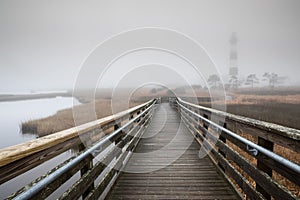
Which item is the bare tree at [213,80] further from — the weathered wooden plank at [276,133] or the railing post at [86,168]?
the railing post at [86,168]

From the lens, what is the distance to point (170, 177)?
12.2ft

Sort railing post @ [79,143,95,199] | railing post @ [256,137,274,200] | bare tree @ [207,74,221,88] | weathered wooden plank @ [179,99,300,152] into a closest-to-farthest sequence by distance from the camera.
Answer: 1. weathered wooden plank @ [179,99,300,152]
2. railing post @ [256,137,274,200]
3. railing post @ [79,143,95,199]
4. bare tree @ [207,74,221,88]

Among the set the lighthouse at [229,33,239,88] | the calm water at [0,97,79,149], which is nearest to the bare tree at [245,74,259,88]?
the lighthouse at [229,33,239,88]

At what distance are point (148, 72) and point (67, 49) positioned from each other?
167236 millimetres

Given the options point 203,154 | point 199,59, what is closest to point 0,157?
point 203,154

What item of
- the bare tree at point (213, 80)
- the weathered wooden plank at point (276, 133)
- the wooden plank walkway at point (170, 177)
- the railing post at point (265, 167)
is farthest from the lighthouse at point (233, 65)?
the railing post at point (265, 167)

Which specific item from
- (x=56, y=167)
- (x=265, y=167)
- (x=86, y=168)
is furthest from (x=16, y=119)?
(x=265, y=167)

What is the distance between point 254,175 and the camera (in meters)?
2.23

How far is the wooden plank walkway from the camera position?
3090 millimetres

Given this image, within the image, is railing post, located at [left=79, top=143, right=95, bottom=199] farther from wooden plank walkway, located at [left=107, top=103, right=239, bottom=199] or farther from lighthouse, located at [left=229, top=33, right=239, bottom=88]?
lighthouse, located at [left=229, top=33, right=239, bottom=88]

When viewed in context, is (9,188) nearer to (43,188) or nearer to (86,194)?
(86,194)

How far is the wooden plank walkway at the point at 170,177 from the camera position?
3090mm

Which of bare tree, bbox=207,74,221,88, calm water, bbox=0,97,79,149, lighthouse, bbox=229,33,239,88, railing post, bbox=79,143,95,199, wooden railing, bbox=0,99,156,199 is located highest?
lighthouse, bbox=229,33,239,88

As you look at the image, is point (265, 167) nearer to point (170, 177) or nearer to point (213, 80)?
point (170, 177)
